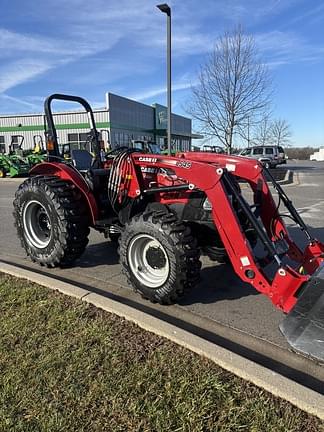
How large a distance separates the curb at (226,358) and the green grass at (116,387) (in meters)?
0.05

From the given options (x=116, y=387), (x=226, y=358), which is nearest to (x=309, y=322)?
(x=226, y=358)

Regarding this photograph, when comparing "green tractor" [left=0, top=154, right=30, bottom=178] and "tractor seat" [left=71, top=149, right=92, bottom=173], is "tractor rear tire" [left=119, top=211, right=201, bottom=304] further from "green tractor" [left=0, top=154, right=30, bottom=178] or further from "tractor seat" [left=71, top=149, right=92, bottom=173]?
"green tractor" [left=0, top=154, right=30, bottom=178]

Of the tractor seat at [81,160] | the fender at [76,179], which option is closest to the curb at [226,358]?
the fender at [76,179]

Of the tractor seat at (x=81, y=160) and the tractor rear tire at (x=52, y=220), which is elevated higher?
the tractor seat at (x=81, y=160)

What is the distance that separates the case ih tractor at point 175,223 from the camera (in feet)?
10.7

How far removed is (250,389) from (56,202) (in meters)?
3.25

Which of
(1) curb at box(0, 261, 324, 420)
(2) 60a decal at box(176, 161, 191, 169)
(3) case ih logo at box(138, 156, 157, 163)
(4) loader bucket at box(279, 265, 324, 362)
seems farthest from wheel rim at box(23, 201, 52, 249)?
(4) loader bucket at box(279, 265, 324, 362)

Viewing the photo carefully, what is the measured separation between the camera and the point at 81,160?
5.66m

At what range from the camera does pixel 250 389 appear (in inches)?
99.5

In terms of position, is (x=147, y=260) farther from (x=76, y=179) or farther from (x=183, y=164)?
(x=76, y=179)

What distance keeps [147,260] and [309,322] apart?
180cm

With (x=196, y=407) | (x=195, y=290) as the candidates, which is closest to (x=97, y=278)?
(x=195, y=290)

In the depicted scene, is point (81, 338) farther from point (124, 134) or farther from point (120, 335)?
point (124, 134)

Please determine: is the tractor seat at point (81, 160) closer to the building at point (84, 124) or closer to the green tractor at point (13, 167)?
the green tractor at point (13, 167)
